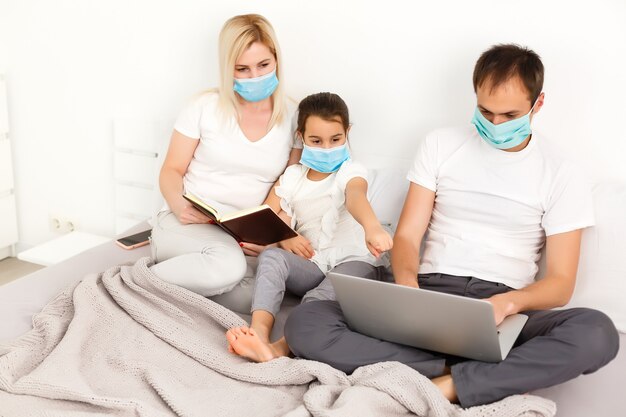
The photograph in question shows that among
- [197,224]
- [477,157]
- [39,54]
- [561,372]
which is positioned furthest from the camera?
[39,54]

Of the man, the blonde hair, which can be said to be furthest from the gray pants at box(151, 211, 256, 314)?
the blonde hair

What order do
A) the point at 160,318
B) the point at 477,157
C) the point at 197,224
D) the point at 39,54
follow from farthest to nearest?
the point at 39,54 → the point at 197,224 → the point at 477,157 → the point at 160,318

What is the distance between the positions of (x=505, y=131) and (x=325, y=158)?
497 millimetres

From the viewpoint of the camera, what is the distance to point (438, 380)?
151 centimetres

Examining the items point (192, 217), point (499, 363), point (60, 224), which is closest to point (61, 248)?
point (60, 224)

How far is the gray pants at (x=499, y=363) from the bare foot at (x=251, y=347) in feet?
0.21

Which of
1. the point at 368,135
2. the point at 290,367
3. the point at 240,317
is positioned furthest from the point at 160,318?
the point at 368,135

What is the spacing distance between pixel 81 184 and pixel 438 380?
5.87ft

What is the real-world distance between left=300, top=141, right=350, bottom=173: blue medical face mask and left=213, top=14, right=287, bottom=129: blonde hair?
0.21 meters

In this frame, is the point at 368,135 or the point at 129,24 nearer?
the point at 368,135

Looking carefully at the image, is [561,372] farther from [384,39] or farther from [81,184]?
[81,184]

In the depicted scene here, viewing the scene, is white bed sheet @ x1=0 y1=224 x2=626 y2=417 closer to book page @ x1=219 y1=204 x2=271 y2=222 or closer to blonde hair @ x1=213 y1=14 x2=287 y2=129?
book page @ x1=219 y1=204 x2=271 y2=222

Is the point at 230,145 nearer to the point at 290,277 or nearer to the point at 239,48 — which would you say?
the point at 239,48

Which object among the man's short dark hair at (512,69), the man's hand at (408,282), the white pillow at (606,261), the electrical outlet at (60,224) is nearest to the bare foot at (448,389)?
the man's hand at (408,282)
